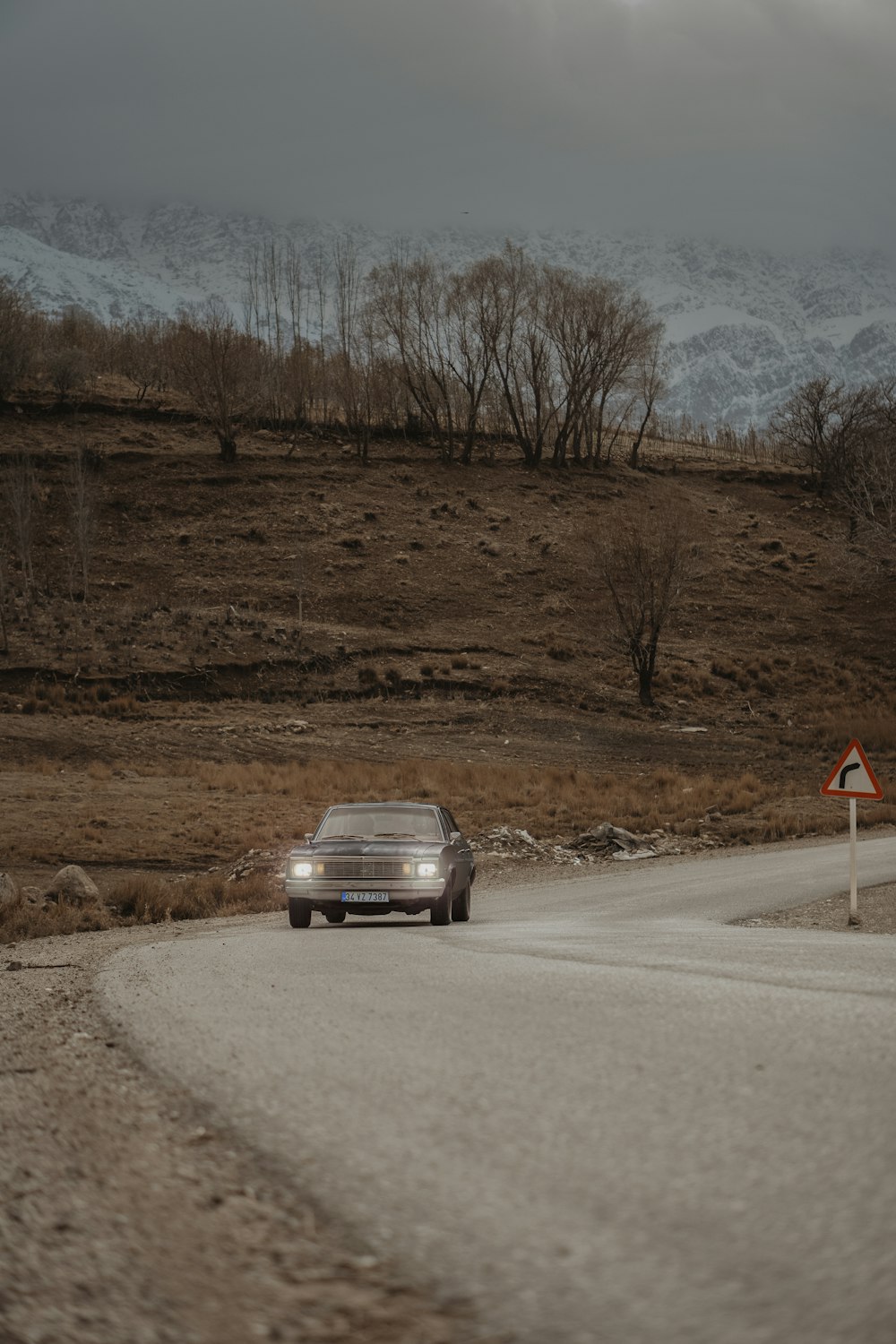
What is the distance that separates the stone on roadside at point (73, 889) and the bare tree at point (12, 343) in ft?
234

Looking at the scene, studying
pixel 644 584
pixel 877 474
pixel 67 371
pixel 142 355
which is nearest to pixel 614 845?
pixel 877 474

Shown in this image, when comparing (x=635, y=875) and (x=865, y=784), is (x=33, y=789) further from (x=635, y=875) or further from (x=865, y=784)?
(x=865, y=784)

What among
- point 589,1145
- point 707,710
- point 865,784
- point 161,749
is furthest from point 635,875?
point 707,710

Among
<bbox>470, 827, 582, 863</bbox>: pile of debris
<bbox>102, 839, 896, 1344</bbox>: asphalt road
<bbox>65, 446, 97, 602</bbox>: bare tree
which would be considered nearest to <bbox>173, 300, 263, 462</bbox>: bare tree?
<bbox>65, 446, 97, 602</bbox>: bare tree

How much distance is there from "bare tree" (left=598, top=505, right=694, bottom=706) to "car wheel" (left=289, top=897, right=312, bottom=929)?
38.0m

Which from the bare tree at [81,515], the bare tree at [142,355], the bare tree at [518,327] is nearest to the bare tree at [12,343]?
the bare tree at [142,355]

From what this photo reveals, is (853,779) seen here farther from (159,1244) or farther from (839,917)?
(159,1244)

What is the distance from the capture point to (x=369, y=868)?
1477 centimetres

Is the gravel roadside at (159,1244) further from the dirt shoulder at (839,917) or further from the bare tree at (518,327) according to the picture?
the bare tree at (518,327)

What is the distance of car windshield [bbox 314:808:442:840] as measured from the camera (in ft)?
51.2

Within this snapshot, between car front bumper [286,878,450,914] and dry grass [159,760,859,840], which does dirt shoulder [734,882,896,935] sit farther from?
dry grass [159,760,859,840]

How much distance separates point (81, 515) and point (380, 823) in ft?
170

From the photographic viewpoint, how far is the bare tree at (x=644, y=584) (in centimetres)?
5253

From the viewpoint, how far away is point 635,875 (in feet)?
72.7
